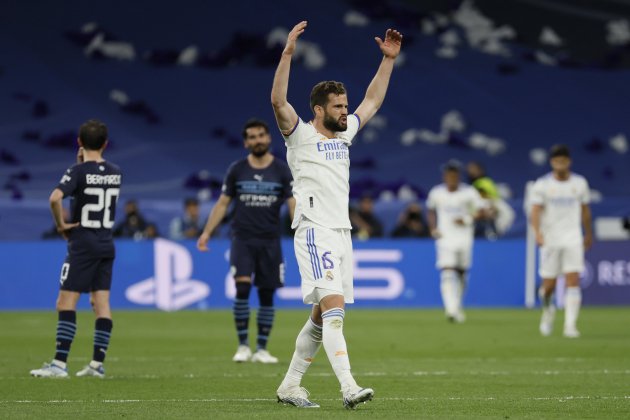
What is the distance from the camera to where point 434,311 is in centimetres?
2362

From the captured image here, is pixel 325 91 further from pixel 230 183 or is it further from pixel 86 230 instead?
pixel 230 183

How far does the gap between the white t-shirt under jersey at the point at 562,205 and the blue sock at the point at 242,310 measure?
17.8 ft

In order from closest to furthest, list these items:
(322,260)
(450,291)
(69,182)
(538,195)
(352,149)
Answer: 1. (322,260)
2. (69,182)
3. (538,195)
4. (450,291)
5. (352,149)

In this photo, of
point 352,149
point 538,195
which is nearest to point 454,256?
point 538,195

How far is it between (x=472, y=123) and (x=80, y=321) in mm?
15061

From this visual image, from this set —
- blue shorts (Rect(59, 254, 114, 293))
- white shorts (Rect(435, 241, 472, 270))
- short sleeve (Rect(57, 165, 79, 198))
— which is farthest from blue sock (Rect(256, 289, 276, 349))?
white shorts (Rect(435, 241, 472, 270))

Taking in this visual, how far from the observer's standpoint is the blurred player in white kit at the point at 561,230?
1769 cm

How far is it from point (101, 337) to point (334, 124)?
143 inches

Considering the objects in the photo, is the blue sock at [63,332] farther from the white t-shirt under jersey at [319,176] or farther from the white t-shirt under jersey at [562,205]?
the white t-shirt under jersey at [562,205]

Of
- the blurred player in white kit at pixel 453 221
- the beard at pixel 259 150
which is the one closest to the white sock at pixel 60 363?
the beard at pixel 259 150

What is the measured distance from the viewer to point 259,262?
13961mm

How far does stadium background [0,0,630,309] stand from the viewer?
3070cm

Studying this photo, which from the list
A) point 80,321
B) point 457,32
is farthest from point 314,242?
point 457,32

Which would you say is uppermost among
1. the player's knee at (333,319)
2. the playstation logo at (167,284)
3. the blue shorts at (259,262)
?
the playstation logo at (167,284)
